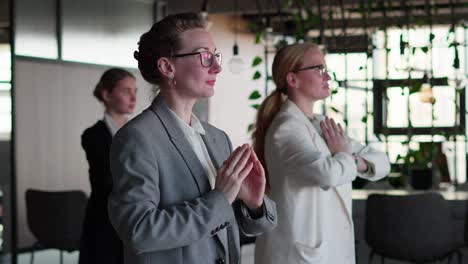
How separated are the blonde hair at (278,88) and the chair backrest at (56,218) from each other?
104 inches

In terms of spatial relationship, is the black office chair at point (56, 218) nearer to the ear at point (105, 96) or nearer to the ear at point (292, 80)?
the ear at point (105, 96)

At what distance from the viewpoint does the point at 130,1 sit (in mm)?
8531

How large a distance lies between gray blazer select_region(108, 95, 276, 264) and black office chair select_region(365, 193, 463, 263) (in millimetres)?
3068

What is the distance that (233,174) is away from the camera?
1.93 m

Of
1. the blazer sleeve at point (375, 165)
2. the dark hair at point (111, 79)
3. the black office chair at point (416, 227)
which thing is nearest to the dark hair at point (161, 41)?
the blazer sleeve at point (375, 165)

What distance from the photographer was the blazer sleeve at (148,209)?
1833 millimetres

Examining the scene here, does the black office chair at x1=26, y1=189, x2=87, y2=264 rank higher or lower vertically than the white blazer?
lower

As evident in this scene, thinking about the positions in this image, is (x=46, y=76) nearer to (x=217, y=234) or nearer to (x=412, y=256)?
(x=412, y=256)

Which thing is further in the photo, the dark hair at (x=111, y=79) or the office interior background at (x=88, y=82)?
the office interior background at (x=88, y=82)

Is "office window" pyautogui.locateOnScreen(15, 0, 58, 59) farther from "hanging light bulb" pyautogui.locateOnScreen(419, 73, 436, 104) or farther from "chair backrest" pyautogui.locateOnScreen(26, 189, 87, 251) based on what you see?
"hanging light bulb" pyautogui.locateOnScreen(419, 73, 436, 104)

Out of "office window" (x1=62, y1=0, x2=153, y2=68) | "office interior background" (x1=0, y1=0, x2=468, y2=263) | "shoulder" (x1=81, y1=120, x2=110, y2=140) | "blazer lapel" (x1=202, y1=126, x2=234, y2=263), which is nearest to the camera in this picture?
"blazer lapel" (x1=202, y1=126, x2=234, y2=263)

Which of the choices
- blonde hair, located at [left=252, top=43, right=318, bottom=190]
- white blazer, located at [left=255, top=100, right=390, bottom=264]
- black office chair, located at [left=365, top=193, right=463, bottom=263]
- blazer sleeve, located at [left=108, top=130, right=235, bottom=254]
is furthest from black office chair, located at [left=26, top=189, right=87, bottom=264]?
blazer sleeve, located at [left=108, top=130, right=235, bottom=254]

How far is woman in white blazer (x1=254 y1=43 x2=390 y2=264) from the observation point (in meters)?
2.98

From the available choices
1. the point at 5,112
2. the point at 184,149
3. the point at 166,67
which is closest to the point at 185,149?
the point at 184,149
